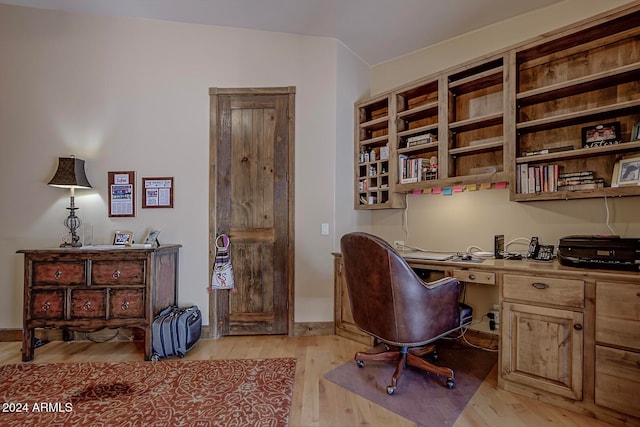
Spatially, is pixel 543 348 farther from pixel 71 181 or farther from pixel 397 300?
pixel 71 181

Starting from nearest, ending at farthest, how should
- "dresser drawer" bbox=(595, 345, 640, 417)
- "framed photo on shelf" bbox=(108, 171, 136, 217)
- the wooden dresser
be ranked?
"dresser drawer" bbox=(595, 345, 640, 417) → the wooden dresser → "framed photo on shelf" bbox=(108, 171, 136, 217)

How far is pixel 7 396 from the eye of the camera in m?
1.88

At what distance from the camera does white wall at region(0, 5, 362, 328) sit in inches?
113

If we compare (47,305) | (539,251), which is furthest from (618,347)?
(47,305)

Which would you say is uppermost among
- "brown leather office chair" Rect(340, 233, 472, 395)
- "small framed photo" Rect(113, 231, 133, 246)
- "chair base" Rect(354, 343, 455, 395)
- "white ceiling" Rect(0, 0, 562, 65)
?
"white ceiling" Rect(0, 0, 562, 65)

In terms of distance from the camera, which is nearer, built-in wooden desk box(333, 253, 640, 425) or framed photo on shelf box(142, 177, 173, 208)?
built-in wooden desk box(333, 253, 640, 425)

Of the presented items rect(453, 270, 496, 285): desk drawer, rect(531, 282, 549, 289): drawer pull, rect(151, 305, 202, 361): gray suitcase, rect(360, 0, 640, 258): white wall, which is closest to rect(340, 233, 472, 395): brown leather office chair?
rect(453, 270, 496, 285): desk drawer

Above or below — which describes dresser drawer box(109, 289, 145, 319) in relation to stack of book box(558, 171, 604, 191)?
below

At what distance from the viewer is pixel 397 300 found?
185 cm

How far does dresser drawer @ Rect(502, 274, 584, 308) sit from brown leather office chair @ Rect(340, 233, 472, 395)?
1.06 feet

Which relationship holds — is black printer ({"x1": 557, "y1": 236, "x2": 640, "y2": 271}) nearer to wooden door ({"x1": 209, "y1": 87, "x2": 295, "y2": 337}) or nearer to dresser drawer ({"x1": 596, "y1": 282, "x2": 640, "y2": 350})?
dresser drawer ({"x1": 596, "y1": 282, "x2": 640, "y2": 350})

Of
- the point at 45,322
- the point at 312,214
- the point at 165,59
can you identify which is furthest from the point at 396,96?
the point at 45,322

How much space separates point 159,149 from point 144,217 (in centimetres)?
69

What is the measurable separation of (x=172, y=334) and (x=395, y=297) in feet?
5.96
